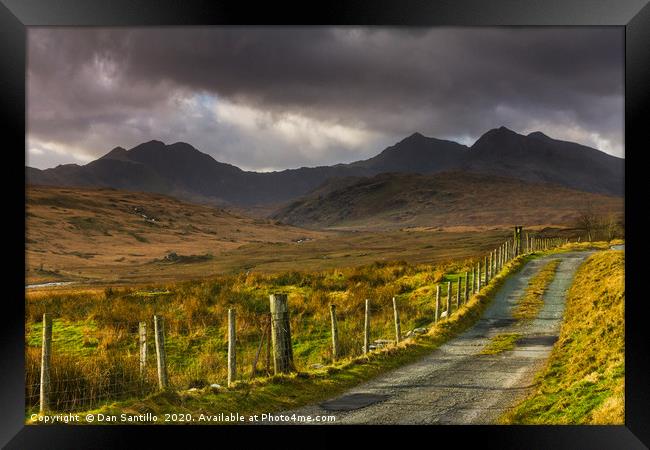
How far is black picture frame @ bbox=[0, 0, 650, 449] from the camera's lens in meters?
6.39

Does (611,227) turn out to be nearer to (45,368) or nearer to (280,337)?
(280,337)

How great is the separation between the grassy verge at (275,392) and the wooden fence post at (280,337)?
12.8 inches

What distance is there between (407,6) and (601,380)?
6.77m

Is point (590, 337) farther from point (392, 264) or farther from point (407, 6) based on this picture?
point (392, 264)

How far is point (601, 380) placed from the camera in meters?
8.84

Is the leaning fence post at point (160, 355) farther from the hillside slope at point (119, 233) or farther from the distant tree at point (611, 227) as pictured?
the distant tree at point (611, 227)

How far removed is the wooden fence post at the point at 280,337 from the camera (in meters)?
10.0

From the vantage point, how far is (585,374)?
9844 millimetres

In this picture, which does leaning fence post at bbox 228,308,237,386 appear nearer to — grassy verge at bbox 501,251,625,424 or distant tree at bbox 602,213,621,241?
grassy verge at bbox 501,251,625,424

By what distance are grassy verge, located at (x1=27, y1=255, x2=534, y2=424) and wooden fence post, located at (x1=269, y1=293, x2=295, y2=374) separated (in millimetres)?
325

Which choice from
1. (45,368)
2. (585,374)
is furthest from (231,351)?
(585,374)

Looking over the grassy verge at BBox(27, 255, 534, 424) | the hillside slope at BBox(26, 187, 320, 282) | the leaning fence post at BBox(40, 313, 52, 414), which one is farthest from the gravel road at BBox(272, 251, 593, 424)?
the hillside slope at BBox(26, 187, 320, 282)

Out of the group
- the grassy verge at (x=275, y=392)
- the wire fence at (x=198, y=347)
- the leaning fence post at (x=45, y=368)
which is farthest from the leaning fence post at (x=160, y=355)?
the leaning fence post at (x=45, y=368)

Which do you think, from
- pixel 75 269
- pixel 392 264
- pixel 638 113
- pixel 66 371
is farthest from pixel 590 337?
pixel 75 269
